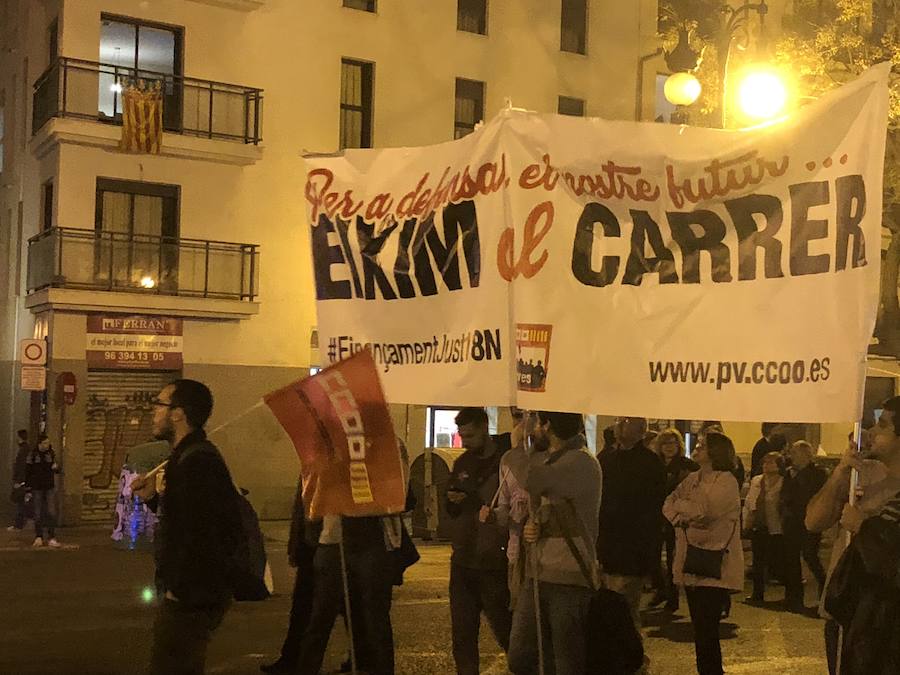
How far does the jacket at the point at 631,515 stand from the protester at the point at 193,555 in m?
3.41

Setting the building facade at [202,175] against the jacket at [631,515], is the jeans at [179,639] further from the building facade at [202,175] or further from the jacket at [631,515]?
the building facade at [202,175]

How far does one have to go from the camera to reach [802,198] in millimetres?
5621

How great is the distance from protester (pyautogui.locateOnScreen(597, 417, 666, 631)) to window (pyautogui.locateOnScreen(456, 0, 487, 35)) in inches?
797

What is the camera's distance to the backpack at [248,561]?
5.96 metres

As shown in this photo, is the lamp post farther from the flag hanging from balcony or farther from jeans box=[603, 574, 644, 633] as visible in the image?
the flag hanging from balcony

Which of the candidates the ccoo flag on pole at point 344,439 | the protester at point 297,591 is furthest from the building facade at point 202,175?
the ccoo flag on pole at point 344,439

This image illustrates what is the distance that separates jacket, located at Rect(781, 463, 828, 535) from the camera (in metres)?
14.6

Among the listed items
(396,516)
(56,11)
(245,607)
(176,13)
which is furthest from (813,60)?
(396,516)

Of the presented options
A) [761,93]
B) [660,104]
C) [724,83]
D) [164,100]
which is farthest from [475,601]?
[660,104]

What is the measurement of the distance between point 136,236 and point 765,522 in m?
13.9

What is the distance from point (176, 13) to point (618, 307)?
799 inches

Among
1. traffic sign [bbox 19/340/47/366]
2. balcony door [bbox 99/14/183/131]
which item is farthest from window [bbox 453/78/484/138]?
traffic sign [bbox 19/340/47/366]

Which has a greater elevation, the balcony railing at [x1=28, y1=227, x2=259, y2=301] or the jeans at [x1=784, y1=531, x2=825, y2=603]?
the balcony railing at [x1=28, y1=227, x2=259, y2=301]

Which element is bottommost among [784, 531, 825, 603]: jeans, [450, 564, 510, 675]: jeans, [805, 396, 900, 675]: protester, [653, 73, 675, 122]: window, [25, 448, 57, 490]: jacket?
[784, 531, 825, 603]: jeans
